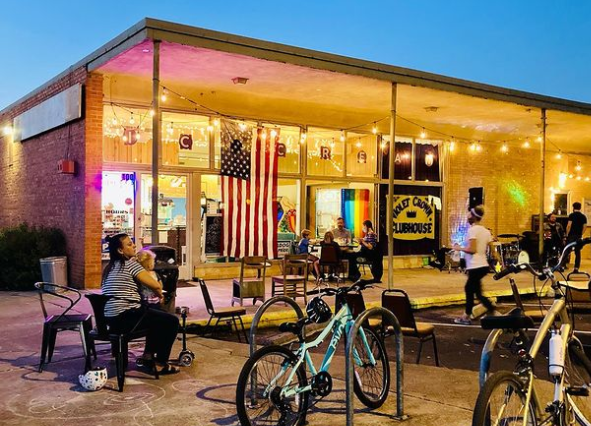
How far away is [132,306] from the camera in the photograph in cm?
643

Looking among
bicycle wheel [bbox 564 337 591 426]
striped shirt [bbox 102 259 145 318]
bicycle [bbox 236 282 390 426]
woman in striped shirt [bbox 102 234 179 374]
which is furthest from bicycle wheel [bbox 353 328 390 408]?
striped shirt [bbox 102 259 145 318]

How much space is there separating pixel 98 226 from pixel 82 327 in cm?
620

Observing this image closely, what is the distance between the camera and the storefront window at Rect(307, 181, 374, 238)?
661 inches

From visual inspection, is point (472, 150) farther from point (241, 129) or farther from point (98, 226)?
point (98, 226)

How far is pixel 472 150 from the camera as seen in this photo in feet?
65.3

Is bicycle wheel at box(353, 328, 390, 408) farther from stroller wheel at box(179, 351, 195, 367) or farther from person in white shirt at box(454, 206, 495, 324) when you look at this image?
person in white shirt at box(454, 206, 495, 324)

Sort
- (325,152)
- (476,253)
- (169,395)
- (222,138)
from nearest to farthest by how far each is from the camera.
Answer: (169,395)
(476,253)
(222,138)
(325,152)

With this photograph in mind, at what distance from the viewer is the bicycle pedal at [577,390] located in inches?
170

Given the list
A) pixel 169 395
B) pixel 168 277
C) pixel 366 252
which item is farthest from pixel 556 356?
pixel 366 252

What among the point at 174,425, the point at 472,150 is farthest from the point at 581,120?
the point at 174,425

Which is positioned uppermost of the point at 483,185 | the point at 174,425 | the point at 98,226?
the point at 483,185

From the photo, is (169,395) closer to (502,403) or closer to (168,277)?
(168,277)

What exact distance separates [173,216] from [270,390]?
33.1ft

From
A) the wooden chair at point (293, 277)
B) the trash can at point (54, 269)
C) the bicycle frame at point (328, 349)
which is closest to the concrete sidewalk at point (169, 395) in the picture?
the bicycle frame at point (328, 349)
